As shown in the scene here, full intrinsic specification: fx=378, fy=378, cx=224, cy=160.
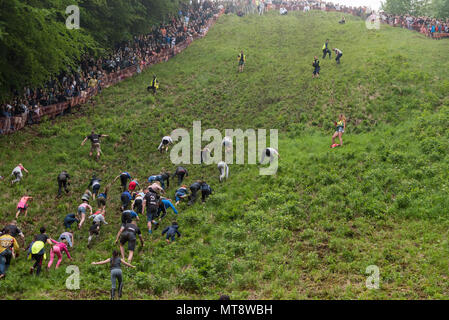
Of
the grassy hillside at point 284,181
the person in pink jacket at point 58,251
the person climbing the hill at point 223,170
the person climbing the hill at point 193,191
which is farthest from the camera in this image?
the person climbing the hill at point 223,170

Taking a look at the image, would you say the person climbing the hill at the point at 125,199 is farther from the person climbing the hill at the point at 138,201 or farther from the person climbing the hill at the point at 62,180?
the person climbing the hill at the point at 62,180

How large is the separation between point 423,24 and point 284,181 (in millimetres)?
34833

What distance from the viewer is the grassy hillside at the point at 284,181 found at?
41.1 feet

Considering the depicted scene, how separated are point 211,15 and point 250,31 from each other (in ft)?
26.9

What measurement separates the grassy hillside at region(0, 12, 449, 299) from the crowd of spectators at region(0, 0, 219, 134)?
1205 millimetres

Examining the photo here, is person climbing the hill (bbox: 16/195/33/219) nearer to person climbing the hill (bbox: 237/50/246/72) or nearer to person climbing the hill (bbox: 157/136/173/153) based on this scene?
person climbing the hill (bbox: 157/136/173/153)

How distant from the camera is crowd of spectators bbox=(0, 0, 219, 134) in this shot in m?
24.6

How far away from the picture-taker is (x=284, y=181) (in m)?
18.9

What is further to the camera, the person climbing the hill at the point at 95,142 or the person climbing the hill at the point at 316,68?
the person climbing the hill at the point at 316,68

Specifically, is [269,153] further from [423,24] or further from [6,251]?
[423,24]

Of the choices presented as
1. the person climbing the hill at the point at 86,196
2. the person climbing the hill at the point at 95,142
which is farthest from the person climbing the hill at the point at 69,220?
the person climbing the hill at the point at 95,142

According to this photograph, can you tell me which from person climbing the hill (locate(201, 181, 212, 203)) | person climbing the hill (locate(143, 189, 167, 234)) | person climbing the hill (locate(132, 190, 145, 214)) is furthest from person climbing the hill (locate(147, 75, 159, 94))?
person climbing the hill (locate(143, 189, 167, 234))

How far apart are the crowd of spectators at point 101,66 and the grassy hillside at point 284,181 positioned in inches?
47.4
